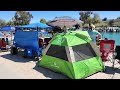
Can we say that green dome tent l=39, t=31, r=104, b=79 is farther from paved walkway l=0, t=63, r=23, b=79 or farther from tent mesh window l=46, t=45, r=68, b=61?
paved walkway l=0, t=63, r=23, b=79

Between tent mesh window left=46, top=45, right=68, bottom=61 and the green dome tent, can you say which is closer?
the green dome tent

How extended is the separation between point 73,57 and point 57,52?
31.0 inches

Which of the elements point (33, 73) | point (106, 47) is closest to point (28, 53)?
point (33, 73)

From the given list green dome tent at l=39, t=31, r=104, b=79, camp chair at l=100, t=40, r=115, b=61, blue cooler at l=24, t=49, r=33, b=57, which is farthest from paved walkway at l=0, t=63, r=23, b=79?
camp chair at l=100, t=40, r=115, b=61

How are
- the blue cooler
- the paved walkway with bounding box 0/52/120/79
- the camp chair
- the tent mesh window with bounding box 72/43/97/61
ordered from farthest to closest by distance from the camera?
the blue cooler, the camp chair, the tent mesh window with bounding box 72/43/97/61, the paved walkway with bounding box 0/52/120/79

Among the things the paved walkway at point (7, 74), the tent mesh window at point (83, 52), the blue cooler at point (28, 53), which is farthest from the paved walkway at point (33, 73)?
the blue cooler at point (28, 53)

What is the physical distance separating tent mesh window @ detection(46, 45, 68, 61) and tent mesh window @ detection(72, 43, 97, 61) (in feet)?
1.21

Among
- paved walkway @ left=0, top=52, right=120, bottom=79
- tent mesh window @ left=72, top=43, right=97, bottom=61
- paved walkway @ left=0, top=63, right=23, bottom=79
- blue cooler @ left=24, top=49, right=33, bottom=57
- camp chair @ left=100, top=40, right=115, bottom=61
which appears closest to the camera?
paved walkway @ left=0, top=63, right=23, bottom=79

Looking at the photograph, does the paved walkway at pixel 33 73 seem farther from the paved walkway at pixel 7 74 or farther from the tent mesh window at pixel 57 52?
the tent mesh window at pixel 57 52

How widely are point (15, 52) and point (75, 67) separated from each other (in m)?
5.25

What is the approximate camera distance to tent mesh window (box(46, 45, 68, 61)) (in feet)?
20.3

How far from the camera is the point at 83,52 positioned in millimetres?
6359
